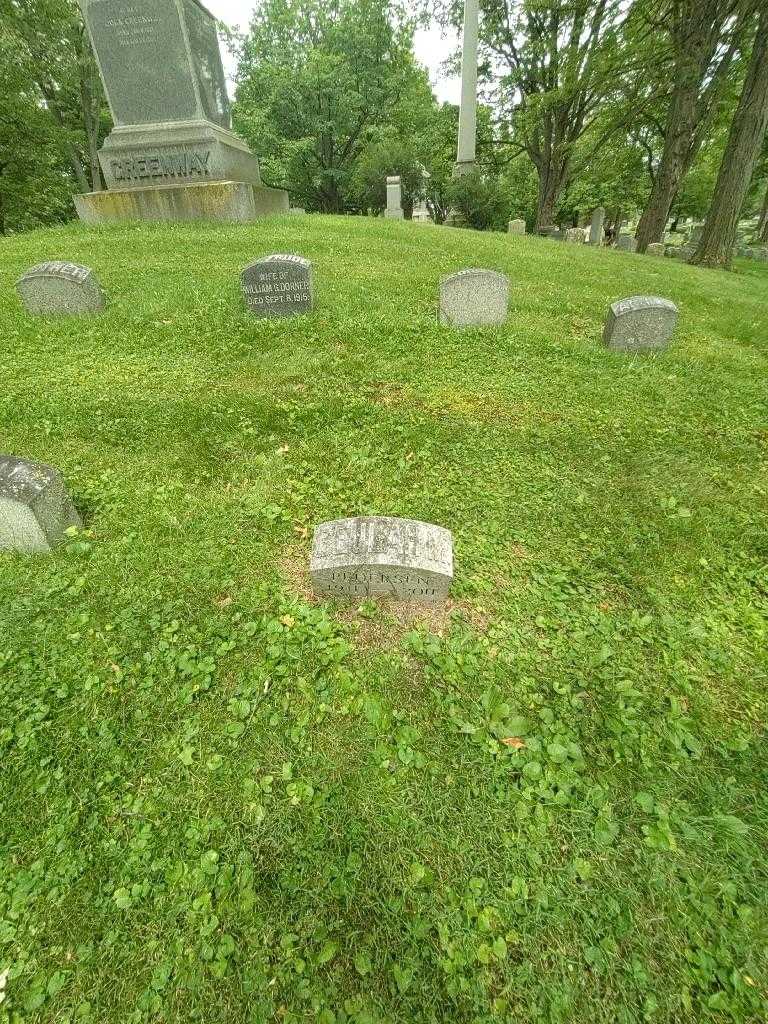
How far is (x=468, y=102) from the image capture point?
23.7 m

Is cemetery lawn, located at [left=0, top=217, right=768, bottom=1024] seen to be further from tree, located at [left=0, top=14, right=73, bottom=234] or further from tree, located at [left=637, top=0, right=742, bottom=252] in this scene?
tree, located at [left=0, top=14, right=73, bottom=234]

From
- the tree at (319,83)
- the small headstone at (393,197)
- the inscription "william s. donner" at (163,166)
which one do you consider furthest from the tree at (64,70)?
the small headstone at (393,197)

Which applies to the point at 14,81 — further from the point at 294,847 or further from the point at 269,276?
the point at 294,847

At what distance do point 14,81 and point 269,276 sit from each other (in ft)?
74.0

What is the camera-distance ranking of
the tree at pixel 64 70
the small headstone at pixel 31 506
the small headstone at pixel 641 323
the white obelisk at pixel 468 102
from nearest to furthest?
the small headstone at pixel 31 506, the small headstone at pixel 641 323, the tree at pixel 64 70, the white obelisk at pixel 468 102

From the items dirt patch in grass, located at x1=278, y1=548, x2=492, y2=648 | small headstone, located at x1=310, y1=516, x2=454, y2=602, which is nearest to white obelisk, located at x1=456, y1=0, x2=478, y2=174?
small headstone, located at x1=310, y1=516, x2=454, y2=602

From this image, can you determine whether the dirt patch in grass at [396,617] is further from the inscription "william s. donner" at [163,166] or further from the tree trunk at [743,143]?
the tree trunk at [743,143]

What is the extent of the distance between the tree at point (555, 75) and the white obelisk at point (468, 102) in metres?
0.84

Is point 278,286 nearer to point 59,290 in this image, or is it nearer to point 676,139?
point 59,290

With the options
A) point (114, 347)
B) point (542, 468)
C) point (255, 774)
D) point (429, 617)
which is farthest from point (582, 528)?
point (114, 347)

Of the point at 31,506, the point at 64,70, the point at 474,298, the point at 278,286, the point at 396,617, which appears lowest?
the point at 396,617

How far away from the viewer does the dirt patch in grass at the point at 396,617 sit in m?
3.12

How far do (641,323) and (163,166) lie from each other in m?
11.7

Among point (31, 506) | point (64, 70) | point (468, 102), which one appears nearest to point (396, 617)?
point (31, 506)
